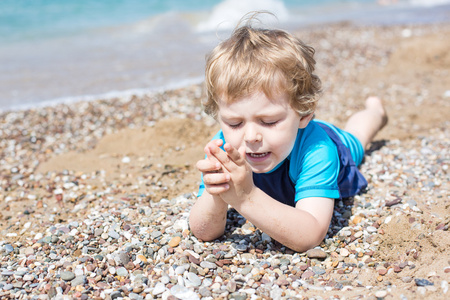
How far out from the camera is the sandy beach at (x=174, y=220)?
2842 mm

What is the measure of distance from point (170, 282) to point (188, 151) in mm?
2632

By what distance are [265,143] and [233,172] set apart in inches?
12.8

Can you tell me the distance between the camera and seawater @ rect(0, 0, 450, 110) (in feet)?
29.9

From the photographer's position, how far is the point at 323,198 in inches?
127

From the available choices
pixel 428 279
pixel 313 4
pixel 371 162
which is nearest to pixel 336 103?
pixel 371 162

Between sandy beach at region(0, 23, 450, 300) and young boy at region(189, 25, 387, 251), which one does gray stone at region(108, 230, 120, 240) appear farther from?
young boy at region(189, 25, 387, 251)

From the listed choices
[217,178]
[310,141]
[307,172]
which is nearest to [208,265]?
[217,178]

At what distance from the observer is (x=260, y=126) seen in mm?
2916

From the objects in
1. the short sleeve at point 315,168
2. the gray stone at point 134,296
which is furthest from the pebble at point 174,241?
the short sleeve at point 315,168

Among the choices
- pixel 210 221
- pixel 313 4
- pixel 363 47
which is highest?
pixel 313 4

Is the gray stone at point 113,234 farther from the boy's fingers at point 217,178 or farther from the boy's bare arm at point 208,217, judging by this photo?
the boy's fingers at point 217,178

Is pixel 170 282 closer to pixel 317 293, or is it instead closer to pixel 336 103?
pixel 317 293

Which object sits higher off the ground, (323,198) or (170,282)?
(323,198)

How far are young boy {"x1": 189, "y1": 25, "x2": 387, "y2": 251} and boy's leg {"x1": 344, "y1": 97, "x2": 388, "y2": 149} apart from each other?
5.83ft
